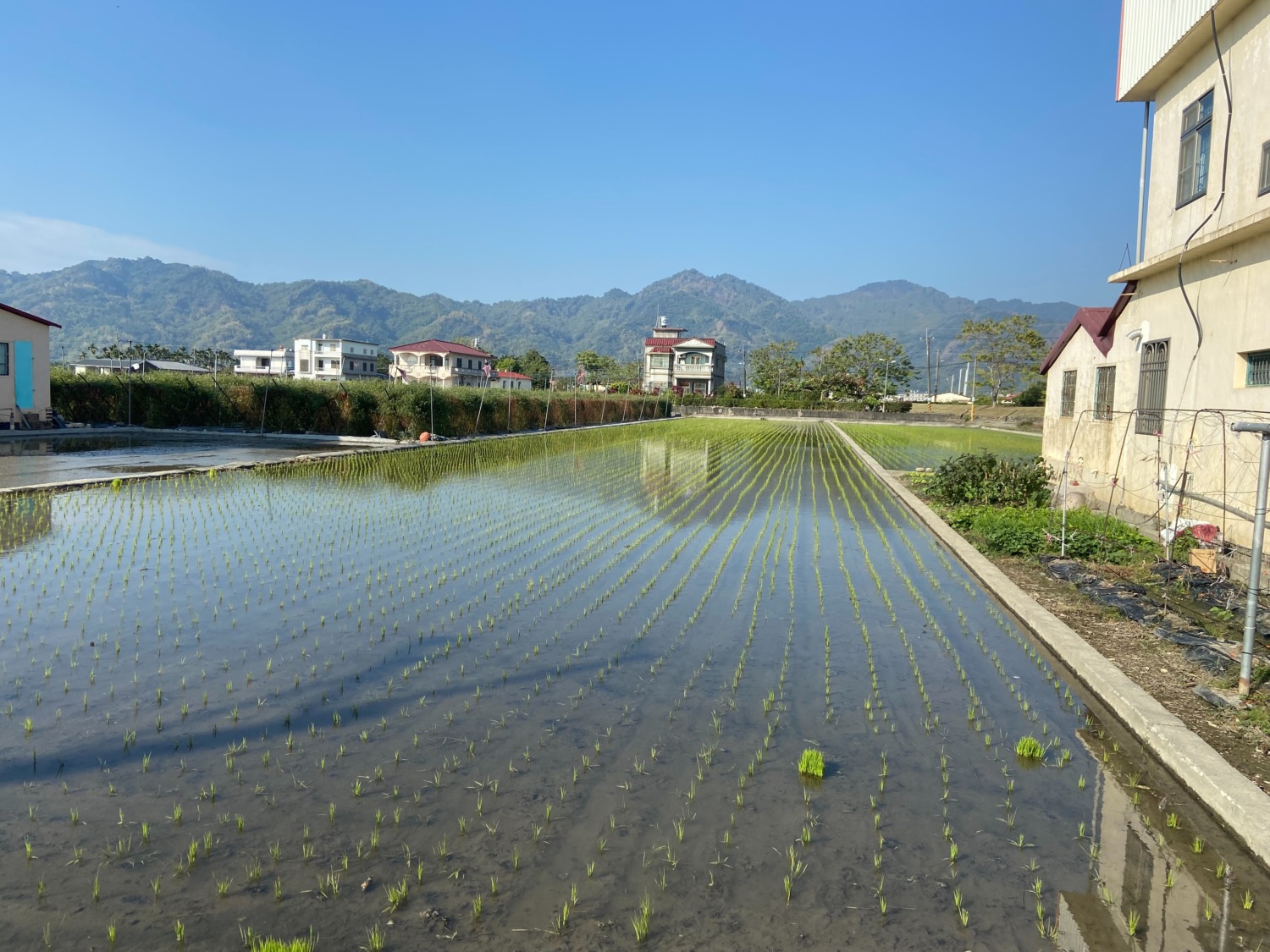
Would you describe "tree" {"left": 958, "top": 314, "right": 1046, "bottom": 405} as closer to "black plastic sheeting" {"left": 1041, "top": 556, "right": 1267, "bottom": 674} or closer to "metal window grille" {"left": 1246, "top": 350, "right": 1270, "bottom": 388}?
"metal window grille" {"left": 1246, "top": 350, "right": 1270, "bottom": 388}

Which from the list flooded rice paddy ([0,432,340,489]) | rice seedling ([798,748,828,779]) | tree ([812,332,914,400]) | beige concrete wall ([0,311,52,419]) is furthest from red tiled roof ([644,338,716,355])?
rice seedling ([798,748,828,779])

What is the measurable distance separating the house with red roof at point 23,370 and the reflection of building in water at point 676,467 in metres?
17.0

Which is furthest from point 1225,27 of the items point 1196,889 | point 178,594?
point 178,594

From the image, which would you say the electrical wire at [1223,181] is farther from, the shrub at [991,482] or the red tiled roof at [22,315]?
the red tiled roof at [22,315]

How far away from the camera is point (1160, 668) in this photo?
588 centimetres

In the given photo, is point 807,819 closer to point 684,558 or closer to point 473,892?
point 473,892

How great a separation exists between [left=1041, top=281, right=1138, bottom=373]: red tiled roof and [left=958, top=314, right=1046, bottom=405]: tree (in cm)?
5245

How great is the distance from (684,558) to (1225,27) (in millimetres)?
8926

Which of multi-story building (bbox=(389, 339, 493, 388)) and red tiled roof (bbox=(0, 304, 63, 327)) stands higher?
multi-story building (bbox=(389, 339, 493, 388))

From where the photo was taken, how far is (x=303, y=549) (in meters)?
9.38

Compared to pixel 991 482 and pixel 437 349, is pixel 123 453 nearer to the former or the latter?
pixel 991 482

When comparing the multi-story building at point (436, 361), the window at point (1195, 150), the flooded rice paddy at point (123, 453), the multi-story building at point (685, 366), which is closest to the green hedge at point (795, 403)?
the multi-story building at point (685, 366)

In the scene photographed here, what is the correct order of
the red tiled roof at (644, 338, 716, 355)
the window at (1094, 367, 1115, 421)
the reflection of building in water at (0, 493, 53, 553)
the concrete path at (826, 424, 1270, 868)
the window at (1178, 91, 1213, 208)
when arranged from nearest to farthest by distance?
the concrete path at (826, 424, 1270, 868), the reflection of building in water at (0, 493, 53, 553), the window at (1178, 91, 1213, 208), the window at (1094, 367, 1115, 421), the red tiled roof at (644, 338, 716, 355)

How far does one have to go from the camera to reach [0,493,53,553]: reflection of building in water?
9.43 m
